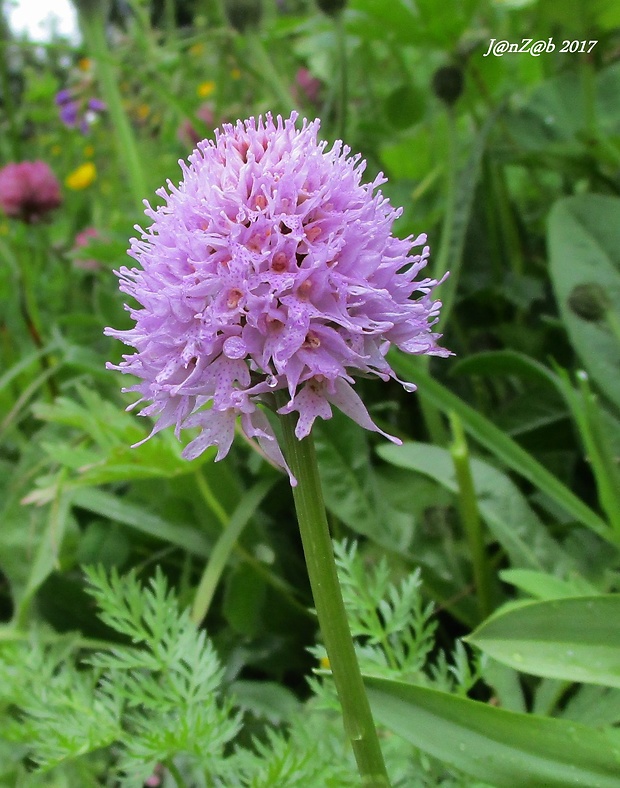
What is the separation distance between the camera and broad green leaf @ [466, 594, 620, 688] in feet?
1.66

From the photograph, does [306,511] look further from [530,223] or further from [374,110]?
[374,110]

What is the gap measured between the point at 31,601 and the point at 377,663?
1.70 feet

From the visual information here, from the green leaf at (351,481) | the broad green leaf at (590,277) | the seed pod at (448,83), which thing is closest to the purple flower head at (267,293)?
the green leaf at (351,481)

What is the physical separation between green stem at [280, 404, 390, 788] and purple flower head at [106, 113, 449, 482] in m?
0.01

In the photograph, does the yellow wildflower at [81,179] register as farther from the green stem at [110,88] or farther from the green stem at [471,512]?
the green stem at [471,512]

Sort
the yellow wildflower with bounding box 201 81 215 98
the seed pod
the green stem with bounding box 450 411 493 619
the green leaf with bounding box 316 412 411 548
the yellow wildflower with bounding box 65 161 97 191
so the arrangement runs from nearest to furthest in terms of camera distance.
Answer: the green stem with bounding box 450 411 493 619, the green leaf with bounding box 316 412 411 548, the seed pod, the yellow wildflower with bounding box 65 161 97 191, the yellow wildflower with bounding box 201 81 215 98

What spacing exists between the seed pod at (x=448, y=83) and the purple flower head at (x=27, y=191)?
29.6 inches

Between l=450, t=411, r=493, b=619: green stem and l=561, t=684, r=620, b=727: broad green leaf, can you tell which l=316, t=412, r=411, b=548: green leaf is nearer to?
l=450, t=411, r=493, b=619: green stem

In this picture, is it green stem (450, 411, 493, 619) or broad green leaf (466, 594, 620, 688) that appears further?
green stem (450, 411, 493, 619)

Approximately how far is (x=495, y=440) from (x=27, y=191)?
3.42 ft

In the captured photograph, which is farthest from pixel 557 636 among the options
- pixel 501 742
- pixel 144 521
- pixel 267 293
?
pixel 144 521

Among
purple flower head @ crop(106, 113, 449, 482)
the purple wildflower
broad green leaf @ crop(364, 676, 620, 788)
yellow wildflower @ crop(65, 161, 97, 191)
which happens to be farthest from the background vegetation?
yellow wildflower @ crop(65, 161, 97, 191)

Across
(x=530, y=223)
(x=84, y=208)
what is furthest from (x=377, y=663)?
(x=84, y=208)

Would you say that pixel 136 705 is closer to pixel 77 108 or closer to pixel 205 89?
pixel 77 108
